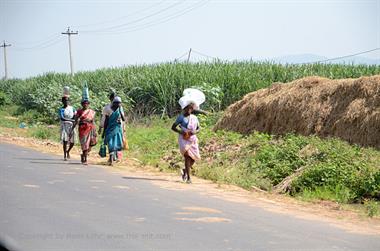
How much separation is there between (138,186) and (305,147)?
4361mm

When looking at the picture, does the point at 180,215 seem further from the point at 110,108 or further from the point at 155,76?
the point at 155,76

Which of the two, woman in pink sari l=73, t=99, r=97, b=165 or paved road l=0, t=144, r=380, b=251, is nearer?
paved road l=0, t=144, r=380, b=251

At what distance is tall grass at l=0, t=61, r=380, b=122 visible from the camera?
2883cm

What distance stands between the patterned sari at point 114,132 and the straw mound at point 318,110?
15.6 ft

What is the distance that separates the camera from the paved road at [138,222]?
22.1ft

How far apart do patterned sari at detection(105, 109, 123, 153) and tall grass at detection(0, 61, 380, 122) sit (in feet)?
43.3

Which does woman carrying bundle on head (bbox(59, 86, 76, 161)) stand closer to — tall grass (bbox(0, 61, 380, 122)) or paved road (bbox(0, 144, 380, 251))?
paved road (bbox(0, 144, 380, 251))

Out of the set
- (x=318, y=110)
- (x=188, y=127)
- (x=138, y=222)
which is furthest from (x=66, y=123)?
(x=138, y=222)

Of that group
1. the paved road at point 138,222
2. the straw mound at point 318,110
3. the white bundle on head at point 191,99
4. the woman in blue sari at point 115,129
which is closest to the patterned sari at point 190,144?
the white bundle on head at point 191,99

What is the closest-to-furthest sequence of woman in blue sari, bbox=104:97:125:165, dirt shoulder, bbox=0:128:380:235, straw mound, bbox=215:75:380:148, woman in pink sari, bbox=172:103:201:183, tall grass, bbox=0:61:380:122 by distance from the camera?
dirt shoulder, bbox=0:128:380:235
woman in pink sari, bbox=172:103:201:183
straw mound, bbox=215:75:380:148
woman in blue sari, bbox=104:97:125:165
tall grass, bbox=0:61:380:122

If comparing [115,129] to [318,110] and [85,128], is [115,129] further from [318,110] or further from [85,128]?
[318,110]

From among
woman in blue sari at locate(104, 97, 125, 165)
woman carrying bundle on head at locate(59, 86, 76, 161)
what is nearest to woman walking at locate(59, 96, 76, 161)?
woman carrying bundle on head at locate(59, 86, 76, 161)

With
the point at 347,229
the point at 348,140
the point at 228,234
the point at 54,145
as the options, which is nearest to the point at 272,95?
the point at 348,140

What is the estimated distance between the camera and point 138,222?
25.4 ft
